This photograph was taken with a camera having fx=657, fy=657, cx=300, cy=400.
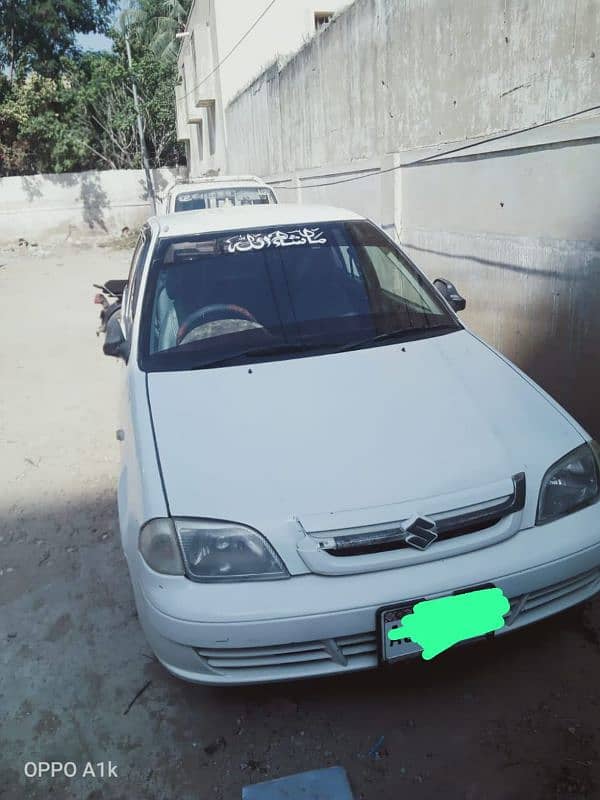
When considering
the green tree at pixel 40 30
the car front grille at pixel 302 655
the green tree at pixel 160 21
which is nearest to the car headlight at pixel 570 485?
the car front grille at pixel 302 655

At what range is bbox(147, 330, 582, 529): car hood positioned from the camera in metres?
2.19

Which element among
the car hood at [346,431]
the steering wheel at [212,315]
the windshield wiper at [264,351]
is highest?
the steering wheel at [212,315]

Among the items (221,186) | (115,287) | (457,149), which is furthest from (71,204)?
(457,149)

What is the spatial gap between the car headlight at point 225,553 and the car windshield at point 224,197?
710 centimetres

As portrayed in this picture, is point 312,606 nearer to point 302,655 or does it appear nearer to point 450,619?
point 302,655

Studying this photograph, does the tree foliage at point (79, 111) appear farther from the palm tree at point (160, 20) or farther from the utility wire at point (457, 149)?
the utility wire at point (457, 149)

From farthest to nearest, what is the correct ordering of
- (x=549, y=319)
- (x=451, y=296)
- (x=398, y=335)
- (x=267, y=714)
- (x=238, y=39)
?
(x=238, y=39) < (x=549, y=319) < (x=451, y=296) < (x=398, y=335) < (x=267, y=714)

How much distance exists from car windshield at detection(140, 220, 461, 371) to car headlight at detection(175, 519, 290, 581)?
1.00 meters

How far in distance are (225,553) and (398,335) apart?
148 centimetres

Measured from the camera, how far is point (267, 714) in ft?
7.95

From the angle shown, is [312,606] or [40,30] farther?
[40,30]

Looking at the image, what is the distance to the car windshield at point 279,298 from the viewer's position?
3.07 m

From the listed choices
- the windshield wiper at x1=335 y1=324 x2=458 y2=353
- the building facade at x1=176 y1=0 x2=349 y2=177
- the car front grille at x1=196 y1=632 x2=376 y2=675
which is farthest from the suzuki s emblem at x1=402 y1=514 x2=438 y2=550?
the building facade at x1=176 y1=0 x2=349 y2=177

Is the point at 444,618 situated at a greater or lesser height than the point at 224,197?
lesser
